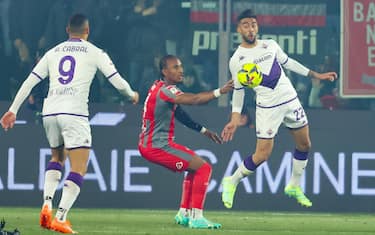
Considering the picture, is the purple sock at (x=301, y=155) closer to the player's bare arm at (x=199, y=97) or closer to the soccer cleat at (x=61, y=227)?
the player's bare arm at (x=199, y=97)

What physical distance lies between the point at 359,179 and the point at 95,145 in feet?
11.7

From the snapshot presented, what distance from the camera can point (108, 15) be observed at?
63.3ft

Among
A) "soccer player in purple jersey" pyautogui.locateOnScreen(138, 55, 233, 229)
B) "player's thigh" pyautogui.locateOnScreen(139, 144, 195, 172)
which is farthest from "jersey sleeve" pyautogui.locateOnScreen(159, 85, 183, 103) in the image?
"player's thigh" pyautogui.locateOnScreen(139, 144, 195, 172)

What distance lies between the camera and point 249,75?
1625 cm

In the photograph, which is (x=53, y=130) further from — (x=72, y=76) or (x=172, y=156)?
(x=172, y=156)

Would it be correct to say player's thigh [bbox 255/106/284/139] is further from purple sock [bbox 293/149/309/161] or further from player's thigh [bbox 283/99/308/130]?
purple sock [bbox 293/149/309/161]

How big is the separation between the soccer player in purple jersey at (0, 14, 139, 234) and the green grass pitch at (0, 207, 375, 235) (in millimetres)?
560

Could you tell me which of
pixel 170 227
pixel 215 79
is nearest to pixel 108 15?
pixel 215 79

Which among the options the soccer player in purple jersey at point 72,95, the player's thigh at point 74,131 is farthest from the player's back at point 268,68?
the player's thigh at point 74,131

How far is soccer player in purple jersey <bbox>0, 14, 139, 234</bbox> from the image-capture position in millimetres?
14109

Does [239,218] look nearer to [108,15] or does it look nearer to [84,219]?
[84,219]

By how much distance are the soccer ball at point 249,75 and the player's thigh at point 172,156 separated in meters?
1.32

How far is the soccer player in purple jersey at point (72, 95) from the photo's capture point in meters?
14.1

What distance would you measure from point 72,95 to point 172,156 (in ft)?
5.29
